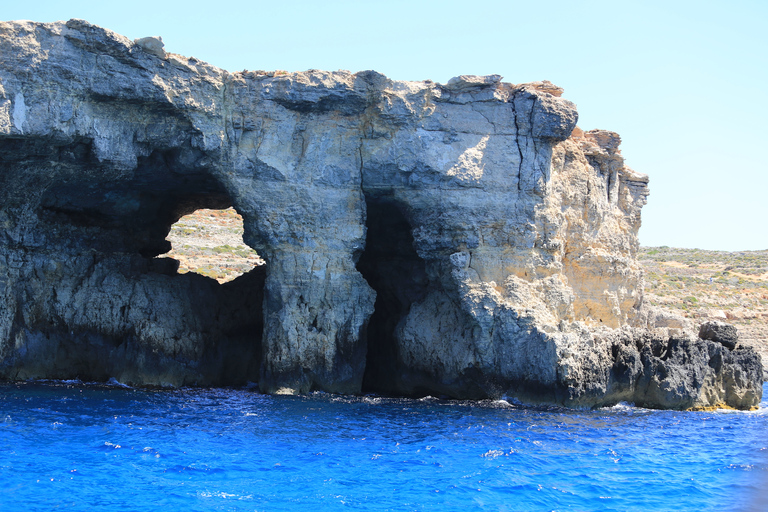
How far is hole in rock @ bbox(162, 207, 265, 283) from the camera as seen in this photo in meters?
45.2

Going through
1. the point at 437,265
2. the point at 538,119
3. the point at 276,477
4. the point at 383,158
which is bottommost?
the point at 276,477

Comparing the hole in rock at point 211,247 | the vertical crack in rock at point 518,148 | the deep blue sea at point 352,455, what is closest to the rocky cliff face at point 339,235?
the vertical crack in rock at point 518,148

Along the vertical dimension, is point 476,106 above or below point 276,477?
above

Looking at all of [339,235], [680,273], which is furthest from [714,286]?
→ [339,235]

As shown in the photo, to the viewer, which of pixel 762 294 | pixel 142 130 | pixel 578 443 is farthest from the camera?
pixel 762 294

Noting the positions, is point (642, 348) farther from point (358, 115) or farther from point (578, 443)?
point (358, 115)

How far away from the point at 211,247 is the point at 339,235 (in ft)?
101

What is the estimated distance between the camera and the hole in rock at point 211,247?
45.2 metres

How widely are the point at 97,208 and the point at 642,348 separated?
719 inches

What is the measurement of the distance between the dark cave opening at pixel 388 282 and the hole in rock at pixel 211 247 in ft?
56.6

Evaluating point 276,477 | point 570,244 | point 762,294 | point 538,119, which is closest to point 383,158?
point 538,119

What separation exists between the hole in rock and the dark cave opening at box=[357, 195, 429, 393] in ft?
56.6

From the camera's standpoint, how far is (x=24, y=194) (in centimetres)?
2205

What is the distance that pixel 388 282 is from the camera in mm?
26797
